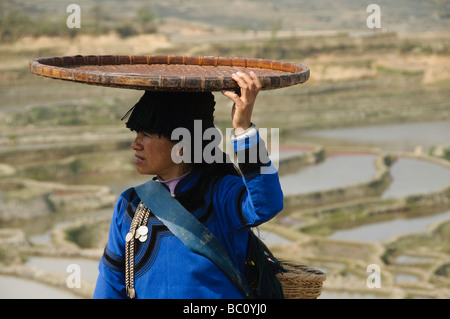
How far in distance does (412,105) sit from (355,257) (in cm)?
1067

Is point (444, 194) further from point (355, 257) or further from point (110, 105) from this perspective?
point (110, 105)

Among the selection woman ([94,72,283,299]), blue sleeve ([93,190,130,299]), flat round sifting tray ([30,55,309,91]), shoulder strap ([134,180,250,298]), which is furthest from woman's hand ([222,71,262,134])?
blue sleeve ([93,190,130,299])

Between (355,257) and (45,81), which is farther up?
(45,81)

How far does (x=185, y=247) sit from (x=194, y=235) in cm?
4

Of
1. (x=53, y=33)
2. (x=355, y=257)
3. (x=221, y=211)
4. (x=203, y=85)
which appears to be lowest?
(x=355, y=257)

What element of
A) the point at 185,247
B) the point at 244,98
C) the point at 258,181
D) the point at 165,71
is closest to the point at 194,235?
the point at 185,247

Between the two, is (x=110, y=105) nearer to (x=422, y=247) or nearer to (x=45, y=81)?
(x=45, y=81)

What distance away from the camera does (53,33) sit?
2302 centimetres

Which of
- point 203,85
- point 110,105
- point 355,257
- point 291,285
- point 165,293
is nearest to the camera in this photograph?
point 203,85

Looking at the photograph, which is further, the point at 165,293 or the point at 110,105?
the point at 110,105

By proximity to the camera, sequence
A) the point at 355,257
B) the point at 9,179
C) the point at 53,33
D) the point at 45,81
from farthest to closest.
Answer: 1. the point at 53,33
2. the point at 45,81
3. the point at 9,179
4. the point at 355,257

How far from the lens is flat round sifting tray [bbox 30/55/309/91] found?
5.98 feet

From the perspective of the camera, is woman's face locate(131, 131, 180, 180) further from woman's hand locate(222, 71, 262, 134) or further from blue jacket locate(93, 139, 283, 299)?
woman's hand locate(222, 71, 262, 134)

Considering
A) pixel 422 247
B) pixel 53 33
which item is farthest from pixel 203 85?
pixel 53 33
